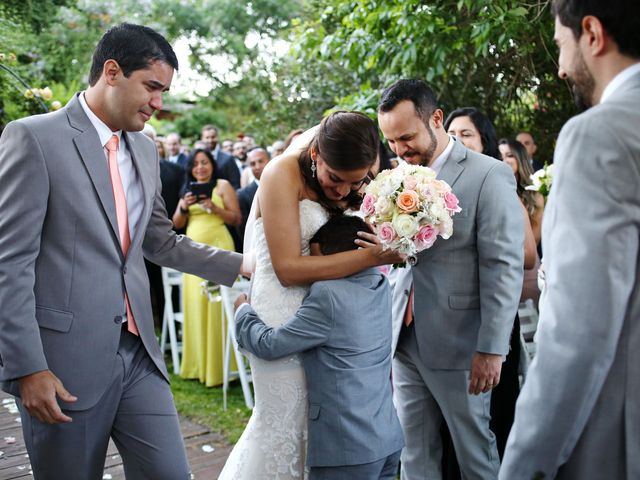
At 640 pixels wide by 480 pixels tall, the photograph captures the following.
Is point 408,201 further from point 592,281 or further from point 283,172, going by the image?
point 592,281

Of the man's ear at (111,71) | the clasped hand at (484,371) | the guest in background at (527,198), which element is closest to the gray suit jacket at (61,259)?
the man's ear at (111,71)

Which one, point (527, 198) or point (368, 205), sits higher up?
point (368, 205)

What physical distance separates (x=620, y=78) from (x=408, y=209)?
3.99 ft

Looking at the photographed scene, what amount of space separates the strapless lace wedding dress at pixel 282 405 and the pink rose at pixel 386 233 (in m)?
0.30

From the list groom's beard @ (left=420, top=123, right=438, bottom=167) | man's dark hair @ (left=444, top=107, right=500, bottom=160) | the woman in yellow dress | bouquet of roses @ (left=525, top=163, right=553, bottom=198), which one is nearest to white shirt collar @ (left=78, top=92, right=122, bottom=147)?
groom's beard @ (left=420, top=123, right=438, bottom=167)

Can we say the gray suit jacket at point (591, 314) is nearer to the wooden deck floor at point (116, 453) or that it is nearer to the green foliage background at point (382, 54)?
the wooden deck floor at point (116, 453)

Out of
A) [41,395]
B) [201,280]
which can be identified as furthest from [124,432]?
[201,280]

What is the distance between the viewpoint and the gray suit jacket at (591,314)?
1515mm

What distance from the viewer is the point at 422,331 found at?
3.28 meters

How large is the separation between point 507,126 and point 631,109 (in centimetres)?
730

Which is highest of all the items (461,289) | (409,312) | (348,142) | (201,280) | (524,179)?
(348,142)

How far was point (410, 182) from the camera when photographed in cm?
286

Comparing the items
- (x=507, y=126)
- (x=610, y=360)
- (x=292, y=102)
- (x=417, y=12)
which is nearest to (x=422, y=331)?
(x=610, y=360)

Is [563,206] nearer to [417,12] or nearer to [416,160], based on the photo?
[416,160]
